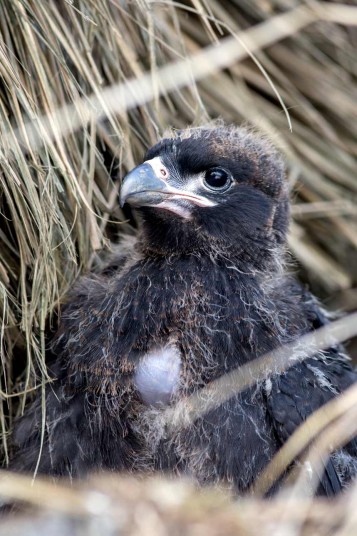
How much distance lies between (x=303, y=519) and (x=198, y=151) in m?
1.55

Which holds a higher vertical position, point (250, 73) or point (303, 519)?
point (250, 73)

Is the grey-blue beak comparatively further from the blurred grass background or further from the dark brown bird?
the blurred grass background

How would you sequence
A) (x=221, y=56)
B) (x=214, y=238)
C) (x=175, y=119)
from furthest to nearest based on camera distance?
1. (x=175, y=119)
2. (x=221, y=56)
3. (x=214, y=238)

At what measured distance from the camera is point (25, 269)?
316 centimetres

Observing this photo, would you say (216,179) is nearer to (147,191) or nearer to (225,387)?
(147,191)

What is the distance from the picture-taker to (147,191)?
296cm

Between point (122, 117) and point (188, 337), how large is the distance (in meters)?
0.98

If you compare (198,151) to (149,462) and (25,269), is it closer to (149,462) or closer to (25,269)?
(25,269)

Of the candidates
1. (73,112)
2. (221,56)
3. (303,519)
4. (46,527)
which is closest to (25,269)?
(73,112)

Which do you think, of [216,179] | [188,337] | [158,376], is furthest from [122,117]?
[158,376]

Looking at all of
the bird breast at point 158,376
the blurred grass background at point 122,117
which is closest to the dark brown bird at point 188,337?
the bird breast at point 158,376

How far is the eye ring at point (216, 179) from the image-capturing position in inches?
123

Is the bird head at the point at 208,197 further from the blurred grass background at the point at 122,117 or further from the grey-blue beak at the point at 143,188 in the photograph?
the blurred grass background at the point at 122,117

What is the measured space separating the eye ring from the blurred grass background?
0.35 metres
